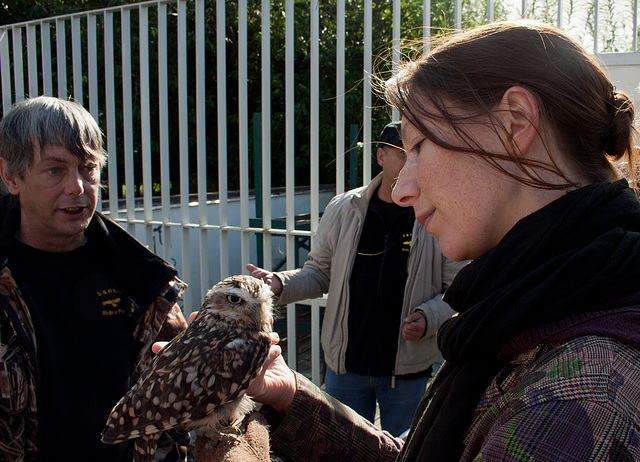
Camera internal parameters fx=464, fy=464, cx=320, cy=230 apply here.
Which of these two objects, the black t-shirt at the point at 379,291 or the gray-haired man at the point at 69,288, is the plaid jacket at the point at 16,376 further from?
the black t-shirt at the point at 379,291

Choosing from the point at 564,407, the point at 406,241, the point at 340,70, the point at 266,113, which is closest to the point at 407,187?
the point at 564,407

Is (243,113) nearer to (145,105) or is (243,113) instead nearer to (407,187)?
(145,105)

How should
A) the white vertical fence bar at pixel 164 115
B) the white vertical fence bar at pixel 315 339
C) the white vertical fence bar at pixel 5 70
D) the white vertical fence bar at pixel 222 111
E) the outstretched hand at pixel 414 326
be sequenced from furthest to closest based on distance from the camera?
1. the white vertical fence bar at pixel 5 70
2. the white vertical fence bar at pixel 164 115
3. the white vertical fence bar at pixel 222 111
4. the white vertical fence bar at pixel 315 339
5. the outstretched hand at pixel 414 326

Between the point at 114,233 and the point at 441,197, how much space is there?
5.94ft

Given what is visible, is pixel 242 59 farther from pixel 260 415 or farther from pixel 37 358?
pixel 260 415

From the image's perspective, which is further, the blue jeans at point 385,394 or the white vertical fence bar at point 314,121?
the white vertical fence bar at point 314,121

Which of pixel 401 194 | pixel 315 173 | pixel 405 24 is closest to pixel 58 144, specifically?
pixel 401 194

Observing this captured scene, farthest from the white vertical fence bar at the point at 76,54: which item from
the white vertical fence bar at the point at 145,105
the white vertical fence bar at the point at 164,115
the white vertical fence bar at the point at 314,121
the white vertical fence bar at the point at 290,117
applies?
the white vertical fence bar at the point at 314,121

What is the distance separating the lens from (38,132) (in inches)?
81.0

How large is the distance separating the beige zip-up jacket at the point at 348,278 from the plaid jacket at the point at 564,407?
2.07 meters

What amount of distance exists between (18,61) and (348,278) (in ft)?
15.7

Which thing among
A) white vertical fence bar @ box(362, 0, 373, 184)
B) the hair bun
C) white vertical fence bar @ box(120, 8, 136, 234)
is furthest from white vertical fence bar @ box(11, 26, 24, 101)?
the hair bun

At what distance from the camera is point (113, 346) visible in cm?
207

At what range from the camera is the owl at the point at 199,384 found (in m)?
1.75
